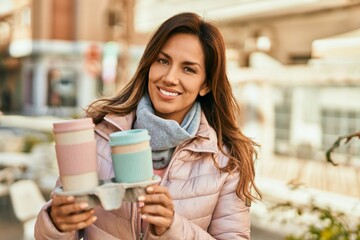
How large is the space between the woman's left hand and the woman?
0.13 meters

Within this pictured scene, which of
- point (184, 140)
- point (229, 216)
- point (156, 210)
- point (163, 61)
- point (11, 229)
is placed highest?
point (163, 61)

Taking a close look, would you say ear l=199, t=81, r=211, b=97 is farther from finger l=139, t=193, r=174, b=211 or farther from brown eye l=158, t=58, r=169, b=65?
finger l=139, t=193, r=174, b=211

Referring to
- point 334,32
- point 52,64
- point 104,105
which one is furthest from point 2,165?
point 52,64

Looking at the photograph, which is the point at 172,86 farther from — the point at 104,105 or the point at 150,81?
the point at 104,105

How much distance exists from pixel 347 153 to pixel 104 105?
8065 millimetres

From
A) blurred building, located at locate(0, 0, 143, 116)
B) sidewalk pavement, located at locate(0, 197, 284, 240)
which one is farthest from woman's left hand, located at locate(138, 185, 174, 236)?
blurred building, located at locate(0, 0, 143, 116)

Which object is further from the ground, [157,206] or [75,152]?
[75,152]

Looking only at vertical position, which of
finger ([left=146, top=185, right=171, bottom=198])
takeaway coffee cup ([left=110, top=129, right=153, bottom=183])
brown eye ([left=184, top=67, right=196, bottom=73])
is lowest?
finger ([left=146, top=185, right=171, bottom=198])

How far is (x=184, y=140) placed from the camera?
160 cm

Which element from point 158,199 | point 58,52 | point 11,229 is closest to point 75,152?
point 158,199

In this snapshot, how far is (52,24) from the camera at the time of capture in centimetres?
3089

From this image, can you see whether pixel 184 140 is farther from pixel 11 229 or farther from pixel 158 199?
pixel 11 229

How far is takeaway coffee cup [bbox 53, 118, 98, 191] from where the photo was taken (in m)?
1.19

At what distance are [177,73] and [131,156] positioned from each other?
0.40 metres
